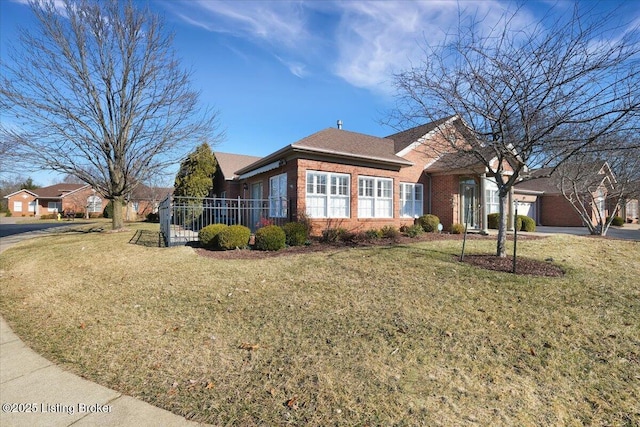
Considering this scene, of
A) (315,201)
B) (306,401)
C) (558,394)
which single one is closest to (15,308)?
(306,401)

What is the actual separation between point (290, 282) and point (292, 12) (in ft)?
25.6

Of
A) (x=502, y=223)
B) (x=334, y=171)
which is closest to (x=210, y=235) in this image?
(x=334, y=171)

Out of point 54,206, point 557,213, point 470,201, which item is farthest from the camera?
point 54,206

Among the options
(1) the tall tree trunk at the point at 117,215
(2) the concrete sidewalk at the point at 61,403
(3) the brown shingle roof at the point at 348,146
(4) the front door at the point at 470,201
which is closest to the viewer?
(2) the concrete sidewalk at the point at 61,403

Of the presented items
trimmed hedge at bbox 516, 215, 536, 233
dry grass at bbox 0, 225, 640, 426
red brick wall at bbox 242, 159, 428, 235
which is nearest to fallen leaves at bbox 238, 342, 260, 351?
dry grass at bbox 0, 225, 640, 426

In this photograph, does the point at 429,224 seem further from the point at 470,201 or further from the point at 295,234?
the point at 295,234

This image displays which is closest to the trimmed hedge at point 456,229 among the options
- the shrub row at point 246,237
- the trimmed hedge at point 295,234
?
the trimmed hedge at point 295,234

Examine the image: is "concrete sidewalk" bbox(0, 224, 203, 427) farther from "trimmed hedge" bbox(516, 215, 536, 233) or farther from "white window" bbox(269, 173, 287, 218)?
"trimmed hedge" bbox(516, 215, 536, 233)

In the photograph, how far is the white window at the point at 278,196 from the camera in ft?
43.8

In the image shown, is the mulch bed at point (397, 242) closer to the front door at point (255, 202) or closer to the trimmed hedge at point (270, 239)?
the trimmed hedge at point (270, 239)

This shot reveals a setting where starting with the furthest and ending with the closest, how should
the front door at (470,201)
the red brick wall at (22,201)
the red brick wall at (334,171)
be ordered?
the red brick wall at (22,201) < the front door at (470,201) < the red brick wall at (334,171)

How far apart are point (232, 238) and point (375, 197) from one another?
6.93 metres

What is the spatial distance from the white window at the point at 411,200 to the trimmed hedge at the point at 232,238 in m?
8.80

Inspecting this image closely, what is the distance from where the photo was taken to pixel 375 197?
555 inches
